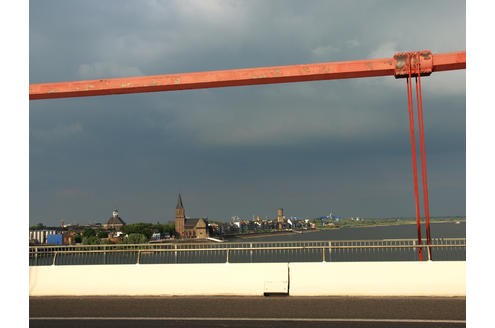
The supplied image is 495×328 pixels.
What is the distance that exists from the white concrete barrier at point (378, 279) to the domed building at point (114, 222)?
176 m

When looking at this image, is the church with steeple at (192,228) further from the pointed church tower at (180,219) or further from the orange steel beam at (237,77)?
the orange steel beam at (237,77)

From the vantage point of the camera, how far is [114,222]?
185750 mm

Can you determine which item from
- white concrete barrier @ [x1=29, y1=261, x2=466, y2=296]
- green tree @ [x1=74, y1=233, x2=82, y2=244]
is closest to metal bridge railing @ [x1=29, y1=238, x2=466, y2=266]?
white concrete barrier @ [x1=29, y1=261, x2=466, y2=296]

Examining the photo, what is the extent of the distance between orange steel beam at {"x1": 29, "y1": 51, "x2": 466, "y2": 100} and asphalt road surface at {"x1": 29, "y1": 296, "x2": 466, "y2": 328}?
7.36 meters

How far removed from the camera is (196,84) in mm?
15703

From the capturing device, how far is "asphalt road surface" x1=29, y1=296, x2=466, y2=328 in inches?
305

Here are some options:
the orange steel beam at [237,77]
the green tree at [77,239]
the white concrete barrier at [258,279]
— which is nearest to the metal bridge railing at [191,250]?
the white concrete barrier at [258,279]

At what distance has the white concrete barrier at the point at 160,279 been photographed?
11206mm

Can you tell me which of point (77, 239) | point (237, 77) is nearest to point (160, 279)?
point (237, 77)

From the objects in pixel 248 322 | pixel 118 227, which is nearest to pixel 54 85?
pixel 248 322

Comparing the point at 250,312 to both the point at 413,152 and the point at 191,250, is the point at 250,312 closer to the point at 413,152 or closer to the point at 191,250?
the point at 191,250

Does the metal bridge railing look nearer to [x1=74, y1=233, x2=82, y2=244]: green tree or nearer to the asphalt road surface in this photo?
the asphalt road surface

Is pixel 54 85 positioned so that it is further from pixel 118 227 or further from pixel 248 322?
pixel 118 227
